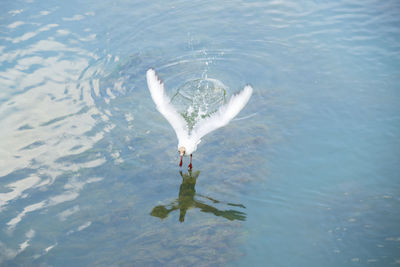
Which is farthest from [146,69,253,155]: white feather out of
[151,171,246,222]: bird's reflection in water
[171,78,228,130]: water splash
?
[151,171,246,222]: bird's reflection in water

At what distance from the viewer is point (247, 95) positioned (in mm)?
8414

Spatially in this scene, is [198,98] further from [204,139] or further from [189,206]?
[189,206]

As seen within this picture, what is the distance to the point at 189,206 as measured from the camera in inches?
271

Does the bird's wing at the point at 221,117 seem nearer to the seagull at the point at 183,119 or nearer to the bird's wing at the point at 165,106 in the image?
the seagull at the point at 183,119

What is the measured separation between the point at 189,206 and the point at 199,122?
1898 mm

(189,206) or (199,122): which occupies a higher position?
(199,122)

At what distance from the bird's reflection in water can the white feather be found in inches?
25.9

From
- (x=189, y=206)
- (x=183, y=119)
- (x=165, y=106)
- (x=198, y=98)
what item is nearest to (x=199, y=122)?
(x=183, y=119)

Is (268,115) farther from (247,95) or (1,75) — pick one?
(1,75)

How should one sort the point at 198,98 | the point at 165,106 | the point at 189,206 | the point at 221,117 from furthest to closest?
the point at 198,98
the point at 165,106
the point at 221,117
the point at 189,206

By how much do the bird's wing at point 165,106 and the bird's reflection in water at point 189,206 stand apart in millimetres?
992

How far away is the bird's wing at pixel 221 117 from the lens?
25.2ft

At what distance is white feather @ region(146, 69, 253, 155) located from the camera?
24.6 feet

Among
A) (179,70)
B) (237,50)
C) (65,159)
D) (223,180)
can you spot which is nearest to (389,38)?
(237,50)
